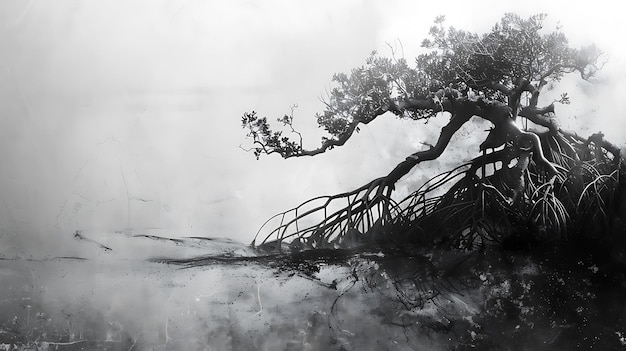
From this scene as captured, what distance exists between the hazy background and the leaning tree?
0.07 m

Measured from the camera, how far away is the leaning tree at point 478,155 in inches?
181

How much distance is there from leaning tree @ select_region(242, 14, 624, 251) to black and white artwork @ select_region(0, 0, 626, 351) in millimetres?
12

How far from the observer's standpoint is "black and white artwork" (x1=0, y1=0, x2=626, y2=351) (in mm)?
4602

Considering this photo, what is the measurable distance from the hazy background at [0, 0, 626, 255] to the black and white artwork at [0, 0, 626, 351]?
1 cm

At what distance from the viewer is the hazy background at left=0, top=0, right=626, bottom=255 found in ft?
15.4

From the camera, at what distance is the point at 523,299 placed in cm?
459

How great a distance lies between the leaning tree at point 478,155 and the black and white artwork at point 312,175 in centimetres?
1

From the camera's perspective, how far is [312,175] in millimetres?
4750

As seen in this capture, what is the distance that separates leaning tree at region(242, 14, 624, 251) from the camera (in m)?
4.61

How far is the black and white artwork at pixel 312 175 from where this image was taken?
15.1 feet

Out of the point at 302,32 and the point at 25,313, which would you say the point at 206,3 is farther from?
the point at 25,313

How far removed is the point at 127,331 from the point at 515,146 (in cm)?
241

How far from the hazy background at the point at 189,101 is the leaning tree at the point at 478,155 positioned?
0.07m

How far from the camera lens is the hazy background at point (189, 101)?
470cm
